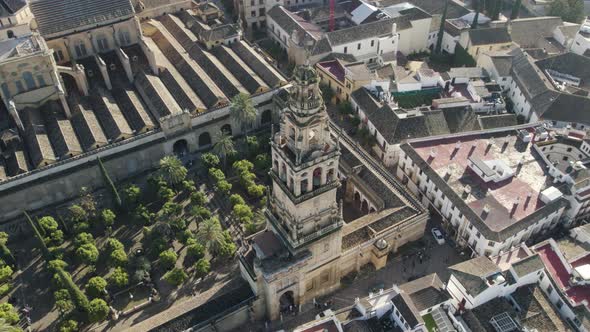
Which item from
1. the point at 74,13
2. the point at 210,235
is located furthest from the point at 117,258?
the point at 74,13

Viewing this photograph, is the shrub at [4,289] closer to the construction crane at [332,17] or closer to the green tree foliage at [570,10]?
the construction crane at [332,17]

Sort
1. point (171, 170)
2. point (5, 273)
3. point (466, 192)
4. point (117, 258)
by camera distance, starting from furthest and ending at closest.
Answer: point (171, 170), point (466, 192), point (117, 258), point (5, 273)

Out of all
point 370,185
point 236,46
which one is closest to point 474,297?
point 370,185

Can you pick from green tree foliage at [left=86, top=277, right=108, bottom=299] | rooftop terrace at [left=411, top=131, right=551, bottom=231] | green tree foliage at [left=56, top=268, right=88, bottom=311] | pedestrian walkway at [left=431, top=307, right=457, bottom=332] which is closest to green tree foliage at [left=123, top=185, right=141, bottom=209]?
green tree foliage at [left=86, top=277, right=108, bottom=299]

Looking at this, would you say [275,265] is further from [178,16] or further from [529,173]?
[178,16]

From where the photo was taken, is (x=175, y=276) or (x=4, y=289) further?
(x=4, y=289)

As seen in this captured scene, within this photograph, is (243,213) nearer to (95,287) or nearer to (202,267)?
(202,267)

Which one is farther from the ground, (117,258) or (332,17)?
(332,17)

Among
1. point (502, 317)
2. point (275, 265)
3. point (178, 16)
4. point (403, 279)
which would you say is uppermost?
point (178, 16)
